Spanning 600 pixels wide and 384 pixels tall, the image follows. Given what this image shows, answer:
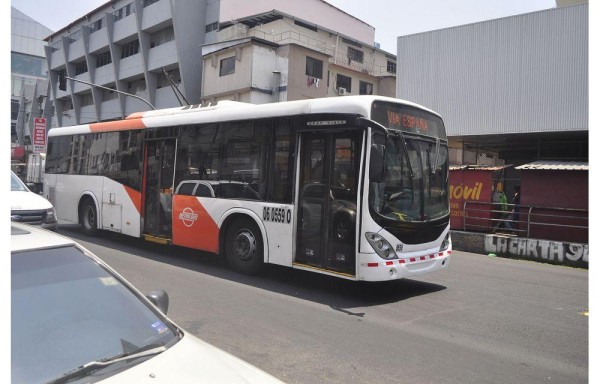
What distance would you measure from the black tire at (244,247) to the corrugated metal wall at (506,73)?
16843mm

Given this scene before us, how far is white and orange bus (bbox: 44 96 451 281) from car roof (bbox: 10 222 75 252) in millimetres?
4627

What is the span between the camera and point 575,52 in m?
19.9

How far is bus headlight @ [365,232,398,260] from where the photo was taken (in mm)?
6922

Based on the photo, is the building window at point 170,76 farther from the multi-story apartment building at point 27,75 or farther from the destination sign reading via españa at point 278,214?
the destination sign reading via españa at point 278,214

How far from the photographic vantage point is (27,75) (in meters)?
72.1

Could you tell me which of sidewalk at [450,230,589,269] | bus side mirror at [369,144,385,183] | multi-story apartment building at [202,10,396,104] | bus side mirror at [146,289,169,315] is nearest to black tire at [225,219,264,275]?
bus side mirror at [369,144,385,183]

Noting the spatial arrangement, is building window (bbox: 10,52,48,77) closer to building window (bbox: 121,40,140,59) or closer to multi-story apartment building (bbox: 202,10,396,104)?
building window (bbox: 121,40,140,59)

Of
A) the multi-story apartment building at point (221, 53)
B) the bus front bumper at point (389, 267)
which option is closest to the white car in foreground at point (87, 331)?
the bus front bumper at point (389, 267)

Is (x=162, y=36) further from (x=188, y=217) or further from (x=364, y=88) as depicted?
(x=188, y=217)

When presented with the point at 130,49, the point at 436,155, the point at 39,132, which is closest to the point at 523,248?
the point at 436,155

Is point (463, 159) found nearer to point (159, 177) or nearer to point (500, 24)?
point (500, 24)

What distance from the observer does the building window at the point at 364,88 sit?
143 ft

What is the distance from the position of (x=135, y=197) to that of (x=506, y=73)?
17.9 metres
